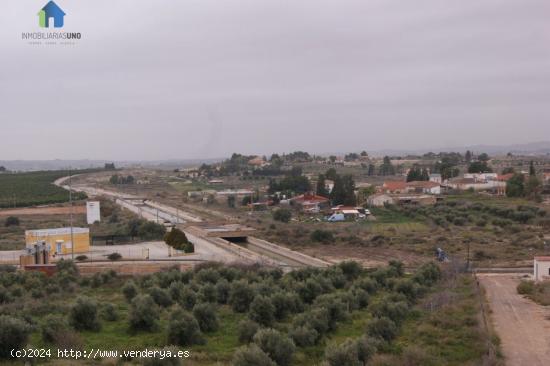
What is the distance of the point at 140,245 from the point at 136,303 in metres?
17.5

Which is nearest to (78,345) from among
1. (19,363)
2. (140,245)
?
(19,363)

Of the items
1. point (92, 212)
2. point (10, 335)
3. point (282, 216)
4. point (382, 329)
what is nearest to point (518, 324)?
point (382, 329)

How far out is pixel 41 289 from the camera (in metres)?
19.7

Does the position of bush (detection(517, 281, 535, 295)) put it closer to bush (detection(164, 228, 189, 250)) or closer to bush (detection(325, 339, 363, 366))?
bush (detection(325, 339, 363, 366))

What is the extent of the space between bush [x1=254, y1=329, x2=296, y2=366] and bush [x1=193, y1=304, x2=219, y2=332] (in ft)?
9.93

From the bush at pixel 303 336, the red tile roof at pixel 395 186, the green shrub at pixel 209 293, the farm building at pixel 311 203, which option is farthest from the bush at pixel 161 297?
the red tile roof at pixel 395 186

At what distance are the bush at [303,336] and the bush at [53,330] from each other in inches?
192

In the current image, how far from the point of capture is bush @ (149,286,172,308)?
669 inches

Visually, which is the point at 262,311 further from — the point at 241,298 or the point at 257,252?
the point at 257,252

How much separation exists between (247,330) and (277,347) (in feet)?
7.29

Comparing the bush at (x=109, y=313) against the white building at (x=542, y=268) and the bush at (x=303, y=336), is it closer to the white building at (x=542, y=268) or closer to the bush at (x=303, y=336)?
the bush at (x=303, y=336)

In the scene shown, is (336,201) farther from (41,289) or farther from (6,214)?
(41,289)

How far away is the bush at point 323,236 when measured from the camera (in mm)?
33650

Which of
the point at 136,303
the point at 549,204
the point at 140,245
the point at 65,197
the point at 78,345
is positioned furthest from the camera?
the point at 65,197
